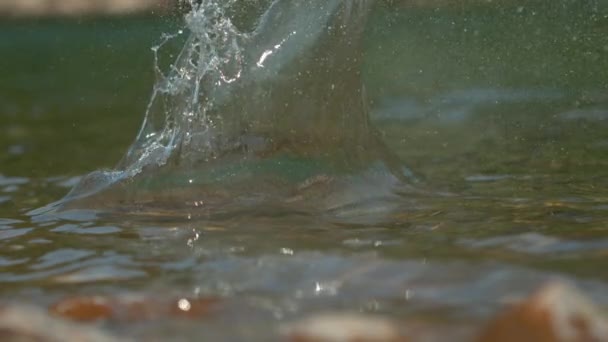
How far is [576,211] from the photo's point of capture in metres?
3.03

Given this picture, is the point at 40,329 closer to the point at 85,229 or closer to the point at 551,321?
the point at 551,321

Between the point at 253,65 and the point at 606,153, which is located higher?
the point at 253,65

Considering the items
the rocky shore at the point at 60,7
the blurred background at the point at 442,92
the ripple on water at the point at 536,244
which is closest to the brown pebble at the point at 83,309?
the ripple on water at the point at 536,244

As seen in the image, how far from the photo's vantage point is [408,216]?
310 cm

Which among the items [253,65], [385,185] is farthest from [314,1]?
[385,185]

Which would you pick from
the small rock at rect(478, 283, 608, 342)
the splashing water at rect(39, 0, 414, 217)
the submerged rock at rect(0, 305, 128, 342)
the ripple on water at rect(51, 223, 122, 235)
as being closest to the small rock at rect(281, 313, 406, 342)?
the small rock at rect(478, 283, 608, 342)

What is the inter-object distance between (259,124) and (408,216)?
714mm

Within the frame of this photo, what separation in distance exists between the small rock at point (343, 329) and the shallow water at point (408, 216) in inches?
2.0

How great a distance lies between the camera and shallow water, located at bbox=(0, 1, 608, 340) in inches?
89.1

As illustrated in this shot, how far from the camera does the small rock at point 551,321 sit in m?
Result: 1.88

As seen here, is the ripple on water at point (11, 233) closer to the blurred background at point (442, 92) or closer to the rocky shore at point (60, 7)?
the blurred background at point (442, 92)

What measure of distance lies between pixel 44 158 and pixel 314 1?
5.23 ft

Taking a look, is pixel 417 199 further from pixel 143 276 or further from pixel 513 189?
pixel 143 276

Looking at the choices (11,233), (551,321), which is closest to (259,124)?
(11,233)
